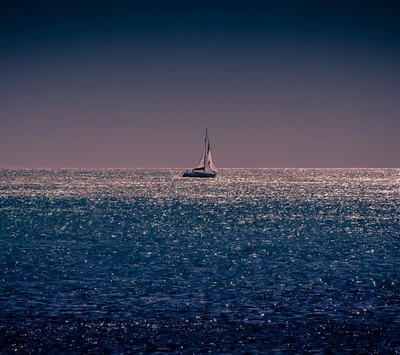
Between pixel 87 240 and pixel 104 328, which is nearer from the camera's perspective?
pixel 104 328

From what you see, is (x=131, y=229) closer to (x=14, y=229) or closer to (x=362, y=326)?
(x=14, y=229)

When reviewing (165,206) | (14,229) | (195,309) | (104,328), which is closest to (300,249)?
(195,309)

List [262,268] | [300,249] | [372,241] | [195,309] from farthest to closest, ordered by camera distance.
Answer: [372,241] → [300,249] → [262,268] → [195,309]

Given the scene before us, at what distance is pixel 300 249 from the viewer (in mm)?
62812

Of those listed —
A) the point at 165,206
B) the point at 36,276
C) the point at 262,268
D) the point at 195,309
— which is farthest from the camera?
the point at 165,206

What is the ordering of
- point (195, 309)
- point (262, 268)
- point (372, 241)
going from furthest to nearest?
point (372, 241), point (262, 268), point (195, 309)

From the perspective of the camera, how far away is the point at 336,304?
36.1 m

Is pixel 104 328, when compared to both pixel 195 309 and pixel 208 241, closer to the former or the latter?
pixel 195 309

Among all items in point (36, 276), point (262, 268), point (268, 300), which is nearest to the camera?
point (268, 300)

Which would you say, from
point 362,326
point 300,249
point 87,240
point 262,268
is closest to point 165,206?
point 87,240

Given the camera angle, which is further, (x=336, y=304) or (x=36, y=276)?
(x=36, y=276)

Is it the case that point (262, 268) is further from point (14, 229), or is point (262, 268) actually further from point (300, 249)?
point (14, 229)

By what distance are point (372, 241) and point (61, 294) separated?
42.3 metres

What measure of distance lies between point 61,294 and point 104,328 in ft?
28.2
